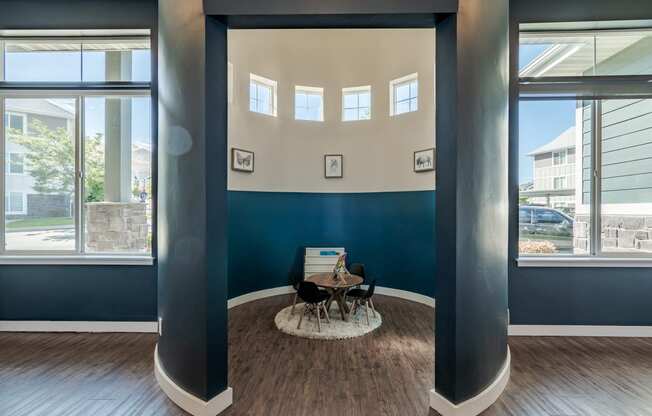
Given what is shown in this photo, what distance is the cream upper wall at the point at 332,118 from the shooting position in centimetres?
461

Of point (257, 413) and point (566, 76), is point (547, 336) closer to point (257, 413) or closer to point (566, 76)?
point (566, 76)

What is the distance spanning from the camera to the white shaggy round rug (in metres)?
3.35

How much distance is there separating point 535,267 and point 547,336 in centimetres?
76

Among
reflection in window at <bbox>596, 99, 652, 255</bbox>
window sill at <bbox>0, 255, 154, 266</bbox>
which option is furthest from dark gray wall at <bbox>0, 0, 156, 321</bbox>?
reflection in window at <bbox>596, 99, 652, 255</bbox>

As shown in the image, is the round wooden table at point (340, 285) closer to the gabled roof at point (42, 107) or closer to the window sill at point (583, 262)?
the window sill at point (583, 262)

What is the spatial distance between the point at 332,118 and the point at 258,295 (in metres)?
3.20

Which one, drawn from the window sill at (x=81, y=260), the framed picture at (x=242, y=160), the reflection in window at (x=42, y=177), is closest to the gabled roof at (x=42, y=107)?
the reflection in window at (x=42, y=177)

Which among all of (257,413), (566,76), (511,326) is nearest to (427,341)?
(511,326)

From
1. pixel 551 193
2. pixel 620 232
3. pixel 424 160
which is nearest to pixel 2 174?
pixel 424 160

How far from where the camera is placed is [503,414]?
6.86 ft

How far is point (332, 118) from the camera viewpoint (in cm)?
522

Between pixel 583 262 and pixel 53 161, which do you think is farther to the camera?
pixel 53 161

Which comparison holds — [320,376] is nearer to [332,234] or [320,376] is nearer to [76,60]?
[332,234]

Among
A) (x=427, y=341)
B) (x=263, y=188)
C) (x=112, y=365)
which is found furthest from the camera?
(x=263, y=188)
